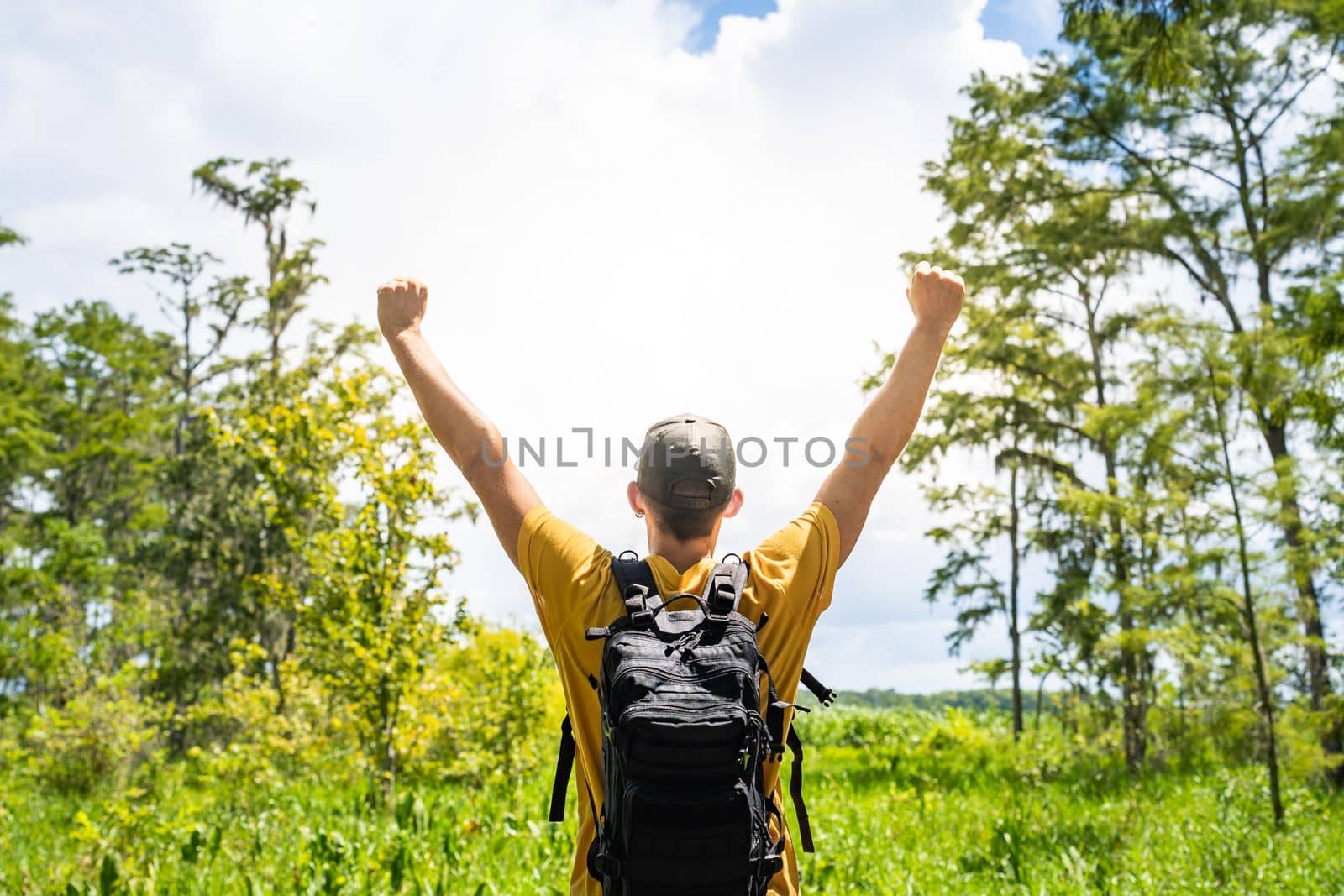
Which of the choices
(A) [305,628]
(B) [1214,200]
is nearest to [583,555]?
(A) [305,628]

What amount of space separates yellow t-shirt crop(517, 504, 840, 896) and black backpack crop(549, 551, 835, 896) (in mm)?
89

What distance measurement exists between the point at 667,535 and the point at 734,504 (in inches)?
11.0

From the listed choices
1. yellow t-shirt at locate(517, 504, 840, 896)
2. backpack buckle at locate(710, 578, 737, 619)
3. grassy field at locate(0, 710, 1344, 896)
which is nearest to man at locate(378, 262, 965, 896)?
yellow t-shirt at locate(517, 504, 840, 896)

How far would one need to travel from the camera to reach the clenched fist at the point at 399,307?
2.29 metres

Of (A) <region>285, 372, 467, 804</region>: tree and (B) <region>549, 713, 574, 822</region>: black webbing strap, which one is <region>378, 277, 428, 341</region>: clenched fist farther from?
(A) <region>285, 372, 467, 804</region>: tree

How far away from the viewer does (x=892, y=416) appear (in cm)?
220

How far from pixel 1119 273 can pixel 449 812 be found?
47.4ft

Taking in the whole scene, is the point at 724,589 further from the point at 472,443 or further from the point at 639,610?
the point at 472,443

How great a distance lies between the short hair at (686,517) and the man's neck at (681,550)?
1 cm

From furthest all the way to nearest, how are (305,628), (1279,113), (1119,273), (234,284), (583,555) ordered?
1. (234,284)
2. (1119,273)
3. (1279,113)
4. (305,628)
5. (583,555)

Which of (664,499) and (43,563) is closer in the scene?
(664,499)

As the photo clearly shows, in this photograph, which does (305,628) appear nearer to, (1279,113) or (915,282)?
(915,282)

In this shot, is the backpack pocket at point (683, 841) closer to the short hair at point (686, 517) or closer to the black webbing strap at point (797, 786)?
the black webbing strap at point (797, 786)

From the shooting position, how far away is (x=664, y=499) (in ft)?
6.64
